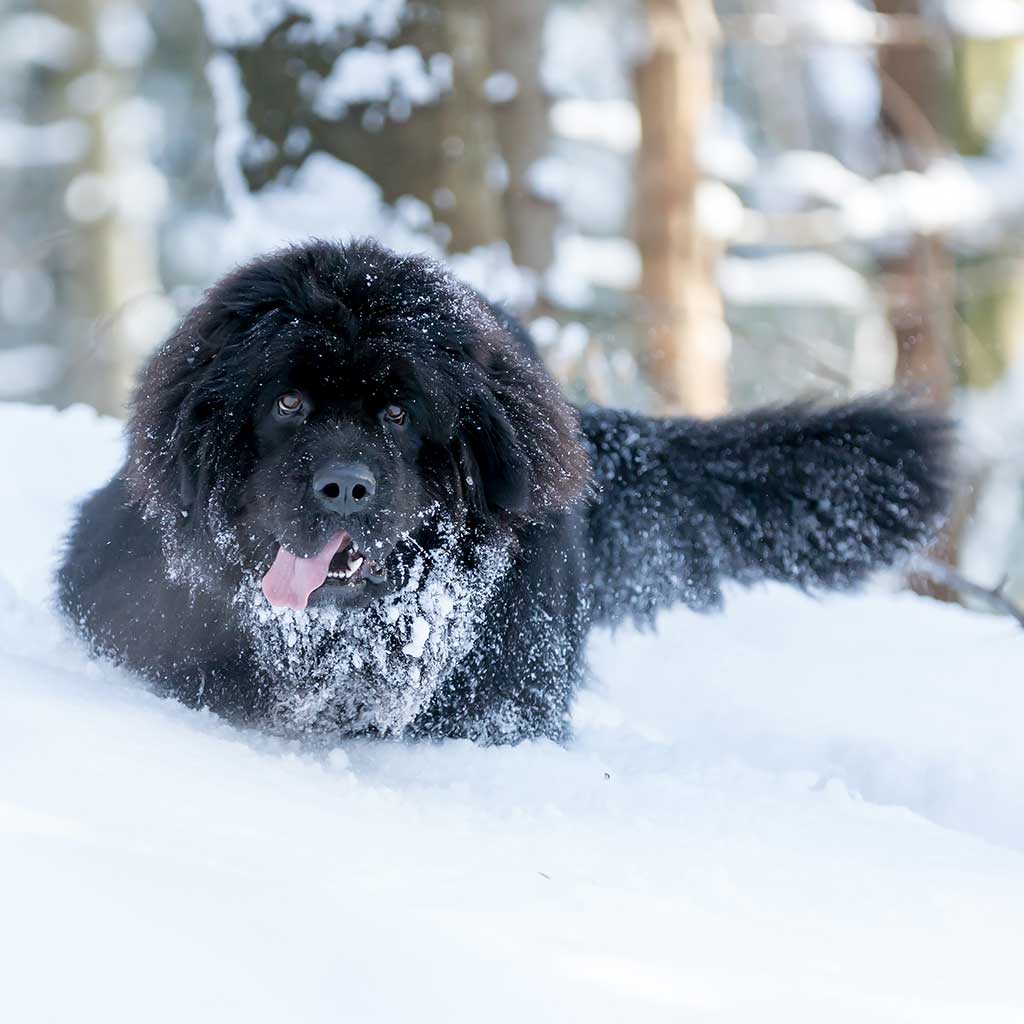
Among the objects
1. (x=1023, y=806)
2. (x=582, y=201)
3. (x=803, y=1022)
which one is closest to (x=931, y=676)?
(x=1023, y=806)

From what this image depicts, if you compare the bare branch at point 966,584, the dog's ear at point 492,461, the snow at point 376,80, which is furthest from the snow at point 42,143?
the dog's ear at point 492,461

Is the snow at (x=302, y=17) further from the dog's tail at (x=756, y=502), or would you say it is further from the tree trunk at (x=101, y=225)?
the tree trunk at (x=101, y=225)

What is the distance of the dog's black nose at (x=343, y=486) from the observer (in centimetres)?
317

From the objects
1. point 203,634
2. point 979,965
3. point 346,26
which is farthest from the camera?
point 346,26

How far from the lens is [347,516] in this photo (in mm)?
3205

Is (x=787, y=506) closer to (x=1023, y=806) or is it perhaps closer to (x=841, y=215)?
(x=1023, y=806)

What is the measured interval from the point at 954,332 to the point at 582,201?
12.0 metres

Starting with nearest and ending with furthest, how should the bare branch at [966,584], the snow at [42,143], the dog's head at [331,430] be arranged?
1. the dog's head at [331,430]
2. the bare branch at [966,584]
3. the snow at [42,143]

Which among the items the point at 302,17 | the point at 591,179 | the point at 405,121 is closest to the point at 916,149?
the point at 405,121

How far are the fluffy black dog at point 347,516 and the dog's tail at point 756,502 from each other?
1.29 ft

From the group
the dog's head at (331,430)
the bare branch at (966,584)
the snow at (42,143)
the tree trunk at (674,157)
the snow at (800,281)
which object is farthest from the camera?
the snow at (42,143)

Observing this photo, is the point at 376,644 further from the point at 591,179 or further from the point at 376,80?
the point at 591,179

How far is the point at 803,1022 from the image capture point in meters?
2.01

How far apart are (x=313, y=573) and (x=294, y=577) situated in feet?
0.17
